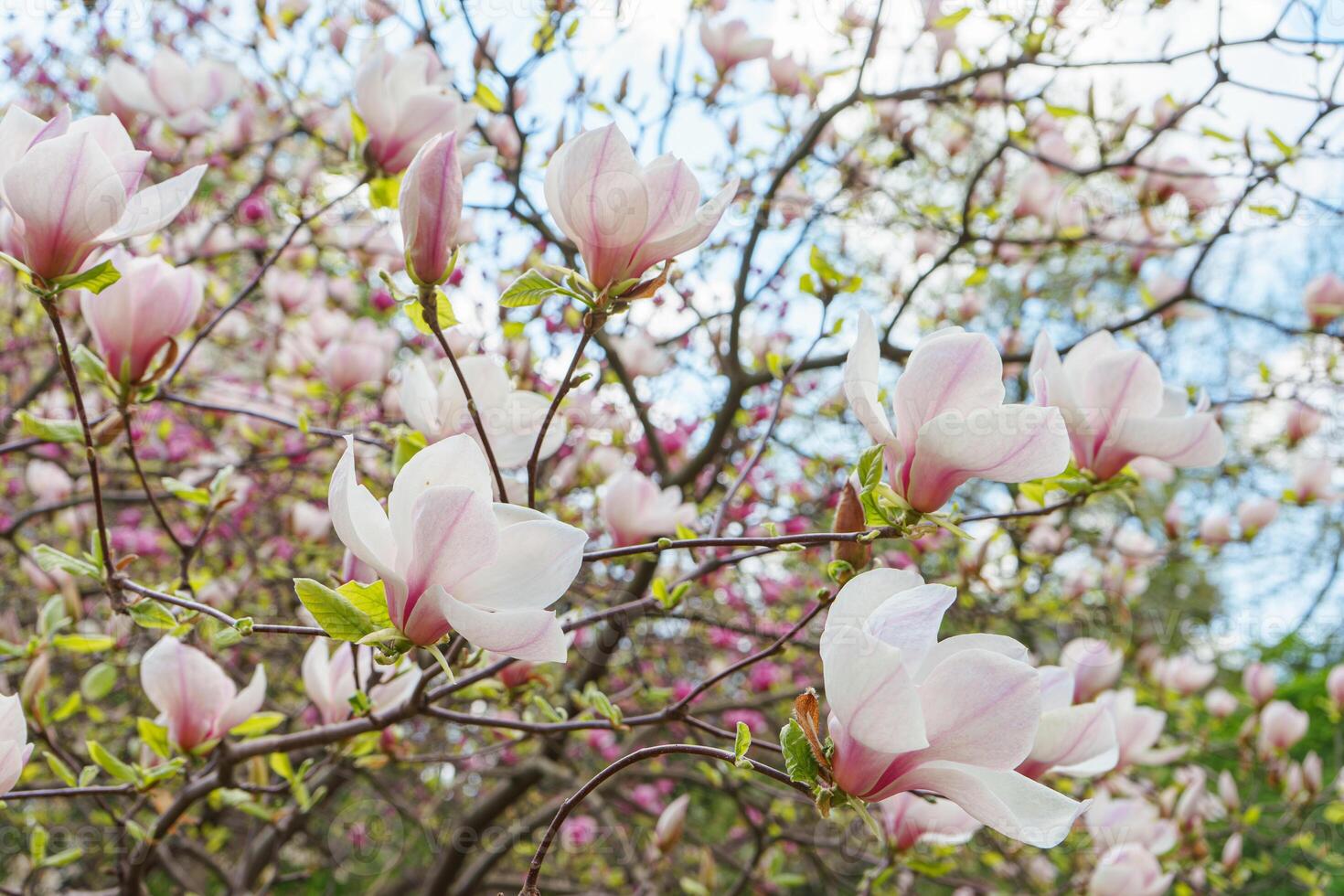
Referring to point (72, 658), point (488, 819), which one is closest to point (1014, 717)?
point (488, 819)

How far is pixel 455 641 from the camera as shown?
765 millimetres

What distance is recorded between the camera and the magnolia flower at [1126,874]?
4.17 feet

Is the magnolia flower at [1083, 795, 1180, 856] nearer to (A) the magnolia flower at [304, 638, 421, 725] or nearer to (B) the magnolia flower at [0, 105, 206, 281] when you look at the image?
(A) the magnolia flower at [304, 638, 421, 725]

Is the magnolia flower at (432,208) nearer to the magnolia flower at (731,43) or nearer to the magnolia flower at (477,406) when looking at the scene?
the magnolia flower at (477,406)

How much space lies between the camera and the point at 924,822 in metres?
1.02

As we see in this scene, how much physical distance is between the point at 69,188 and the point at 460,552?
0.43 m

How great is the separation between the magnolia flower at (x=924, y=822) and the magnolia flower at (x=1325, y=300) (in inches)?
65.7

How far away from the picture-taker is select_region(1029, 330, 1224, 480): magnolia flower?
0.87 metres

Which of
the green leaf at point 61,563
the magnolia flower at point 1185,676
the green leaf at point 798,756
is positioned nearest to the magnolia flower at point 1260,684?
the magnolia flower at point 1185,676

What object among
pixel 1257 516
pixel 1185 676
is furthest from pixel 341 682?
pixel 1185 676

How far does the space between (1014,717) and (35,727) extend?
1132 mm

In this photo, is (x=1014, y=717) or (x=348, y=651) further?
(x=348, y=651)

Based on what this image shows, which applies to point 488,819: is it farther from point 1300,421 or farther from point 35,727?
point 1300,421

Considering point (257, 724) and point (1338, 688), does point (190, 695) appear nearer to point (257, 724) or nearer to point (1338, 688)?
point (257, 724)
